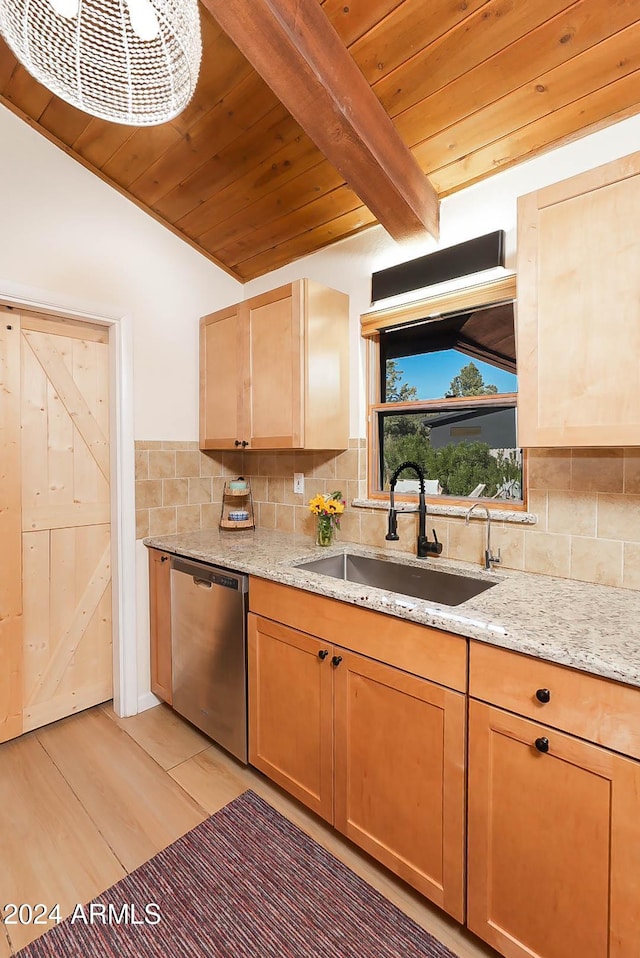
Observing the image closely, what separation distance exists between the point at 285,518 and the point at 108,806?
61.6 inches

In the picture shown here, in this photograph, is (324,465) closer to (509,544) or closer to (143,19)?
(509,544)

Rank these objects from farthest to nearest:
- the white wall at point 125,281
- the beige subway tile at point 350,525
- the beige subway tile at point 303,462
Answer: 1. the beige subway tile at point 303,462
2. the beige subway tile at point 350,525
3. the white wall at point 125,281

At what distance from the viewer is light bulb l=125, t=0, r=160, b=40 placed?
111 cm

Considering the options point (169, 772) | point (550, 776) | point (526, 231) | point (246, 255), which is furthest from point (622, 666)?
point (246, 255)

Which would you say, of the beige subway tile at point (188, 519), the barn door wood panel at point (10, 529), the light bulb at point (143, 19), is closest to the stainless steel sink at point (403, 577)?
the beige subway tile at point (188, 519)

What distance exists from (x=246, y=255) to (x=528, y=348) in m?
1.96

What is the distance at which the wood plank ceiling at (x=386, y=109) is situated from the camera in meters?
1.43

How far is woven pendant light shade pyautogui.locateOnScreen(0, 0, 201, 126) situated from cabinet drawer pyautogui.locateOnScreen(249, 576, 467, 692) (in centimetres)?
156

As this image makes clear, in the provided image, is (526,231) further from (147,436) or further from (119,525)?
(119,525)

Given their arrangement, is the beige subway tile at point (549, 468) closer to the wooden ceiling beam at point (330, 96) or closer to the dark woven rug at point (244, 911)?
the wooden ceiling beam at point (330, 96)

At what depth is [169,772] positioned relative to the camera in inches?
82.5

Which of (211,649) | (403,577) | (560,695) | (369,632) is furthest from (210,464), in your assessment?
(560,695)

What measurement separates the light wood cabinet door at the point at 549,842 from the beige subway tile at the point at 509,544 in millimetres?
733

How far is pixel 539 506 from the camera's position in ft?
5.90
